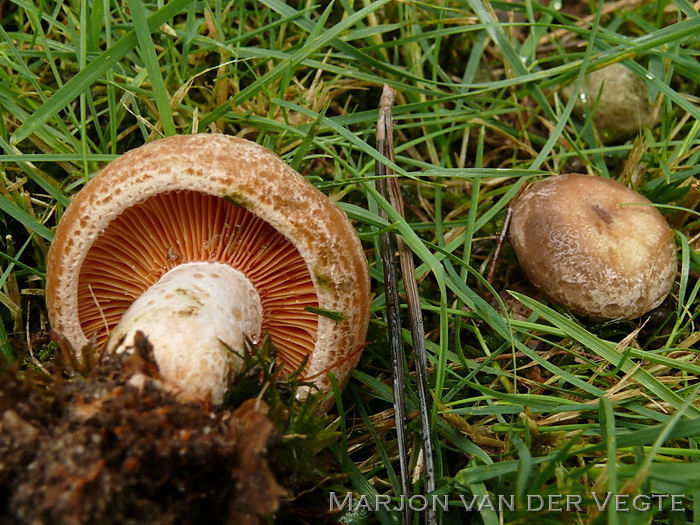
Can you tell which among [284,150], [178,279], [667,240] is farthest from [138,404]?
[667,240]

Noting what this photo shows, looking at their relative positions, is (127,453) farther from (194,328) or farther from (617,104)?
(617,104)

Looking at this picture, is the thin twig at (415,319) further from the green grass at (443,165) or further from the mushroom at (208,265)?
the mushroom at (208,265)

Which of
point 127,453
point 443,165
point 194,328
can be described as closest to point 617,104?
point 443,165

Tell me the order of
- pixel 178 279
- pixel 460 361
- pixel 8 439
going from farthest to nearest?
pixel 460 361 < pixel 178 279 < pixel 8 439

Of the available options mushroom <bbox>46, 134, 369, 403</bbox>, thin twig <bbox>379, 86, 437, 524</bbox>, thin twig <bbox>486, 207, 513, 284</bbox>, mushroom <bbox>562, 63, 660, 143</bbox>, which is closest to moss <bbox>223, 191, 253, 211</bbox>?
mushroom <bbox>46, 134, 369, 403</bbox>

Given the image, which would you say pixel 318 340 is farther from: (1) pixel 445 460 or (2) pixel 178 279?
(1) pixel 445 460

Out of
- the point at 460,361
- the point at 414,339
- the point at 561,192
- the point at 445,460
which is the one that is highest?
the point at 561,192
